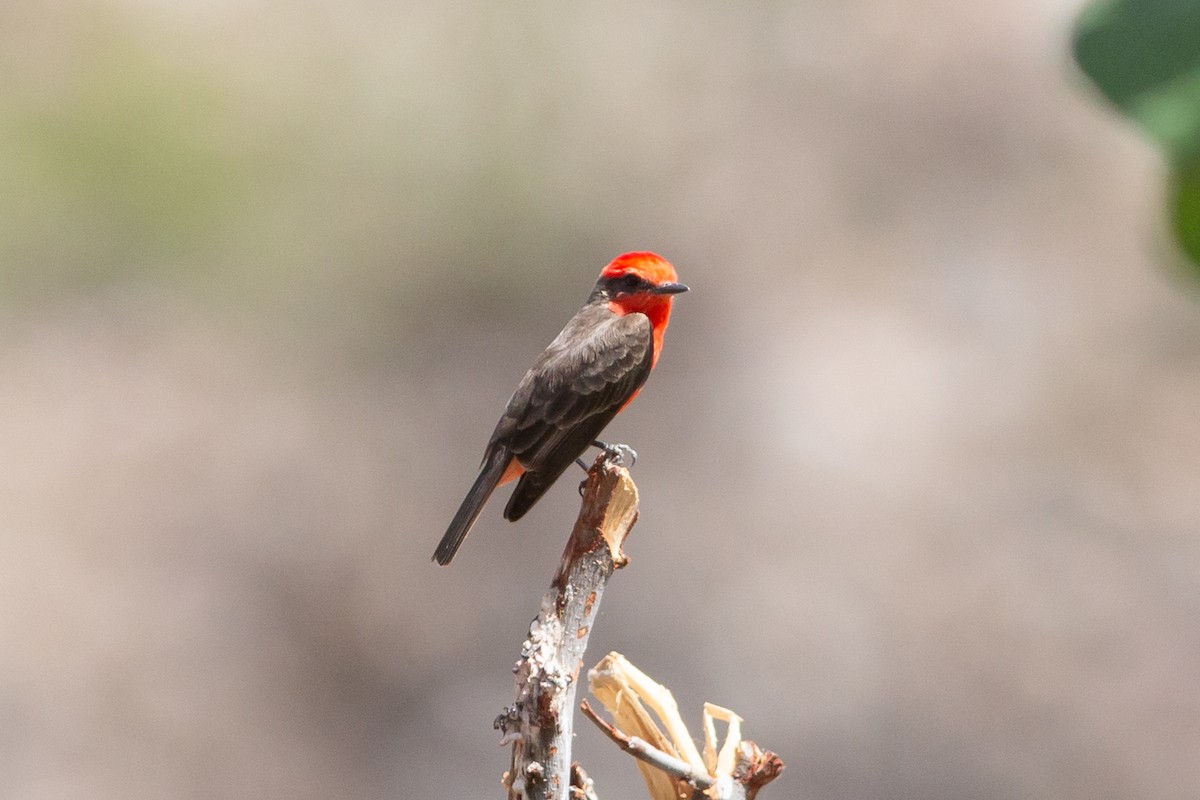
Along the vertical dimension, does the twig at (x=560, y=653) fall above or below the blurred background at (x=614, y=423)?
below

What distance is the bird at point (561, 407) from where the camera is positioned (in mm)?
3926

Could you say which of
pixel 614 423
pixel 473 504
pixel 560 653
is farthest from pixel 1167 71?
pixel 614 423

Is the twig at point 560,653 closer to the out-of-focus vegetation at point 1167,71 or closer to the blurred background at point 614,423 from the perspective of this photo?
the out-of-focus vegetation at point 1167,71

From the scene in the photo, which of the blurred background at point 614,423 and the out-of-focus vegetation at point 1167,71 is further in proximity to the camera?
the blurred background at point 614,423

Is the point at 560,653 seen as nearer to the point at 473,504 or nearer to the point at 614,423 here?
the point at 473,504

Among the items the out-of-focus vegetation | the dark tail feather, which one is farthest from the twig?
the out-of-focus vegetation

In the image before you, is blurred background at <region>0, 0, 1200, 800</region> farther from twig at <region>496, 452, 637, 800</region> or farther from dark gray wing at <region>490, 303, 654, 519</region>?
twig at <region>496, 452, 637, 800</region>

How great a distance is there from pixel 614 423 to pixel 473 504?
15.1 ft

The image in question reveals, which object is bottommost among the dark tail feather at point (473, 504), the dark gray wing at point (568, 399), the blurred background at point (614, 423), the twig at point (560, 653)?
the twig at point (560, 653)

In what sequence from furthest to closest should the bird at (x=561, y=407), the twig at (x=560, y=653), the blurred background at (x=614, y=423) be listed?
1. the blurred background at (x=614, y=423)
2. the bird at (x=561, y=407)
3. the twig at (x=560, y=653)

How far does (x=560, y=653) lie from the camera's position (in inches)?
99.5

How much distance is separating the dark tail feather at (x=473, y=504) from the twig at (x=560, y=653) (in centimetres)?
100

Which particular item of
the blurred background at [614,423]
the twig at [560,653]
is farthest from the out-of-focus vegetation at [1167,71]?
the blurred background at [614,423]

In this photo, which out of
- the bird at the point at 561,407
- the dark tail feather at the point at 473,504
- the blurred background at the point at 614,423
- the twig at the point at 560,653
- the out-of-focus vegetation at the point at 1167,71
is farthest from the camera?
the blurred background at the point at 614,423
